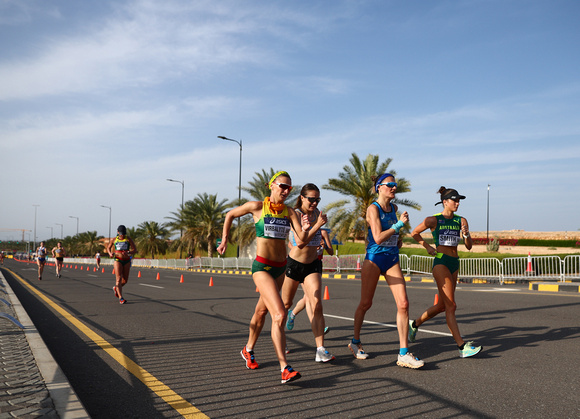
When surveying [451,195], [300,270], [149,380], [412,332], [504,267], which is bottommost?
[149,380]

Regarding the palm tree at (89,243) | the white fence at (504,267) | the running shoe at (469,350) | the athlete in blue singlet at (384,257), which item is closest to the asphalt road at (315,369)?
the running shoe at (469,350)

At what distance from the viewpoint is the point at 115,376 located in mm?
5086

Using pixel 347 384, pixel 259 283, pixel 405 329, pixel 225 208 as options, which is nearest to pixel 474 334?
pixel 405 329

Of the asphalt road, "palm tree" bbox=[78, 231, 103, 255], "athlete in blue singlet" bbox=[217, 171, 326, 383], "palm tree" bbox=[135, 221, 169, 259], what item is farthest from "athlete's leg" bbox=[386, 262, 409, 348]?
"palm tree" bbox=[78, 231, 103, 255]

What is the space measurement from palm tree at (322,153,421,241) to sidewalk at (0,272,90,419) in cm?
2598

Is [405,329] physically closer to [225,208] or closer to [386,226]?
[386,226]

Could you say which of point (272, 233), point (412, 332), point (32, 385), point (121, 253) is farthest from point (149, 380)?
point (121, 253)

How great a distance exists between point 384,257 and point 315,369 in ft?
4.66

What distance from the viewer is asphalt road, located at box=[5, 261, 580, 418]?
407cm

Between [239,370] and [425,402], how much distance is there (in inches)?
78.2

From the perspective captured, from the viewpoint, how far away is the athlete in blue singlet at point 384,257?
5512 mm

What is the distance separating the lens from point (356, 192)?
31.8 meters

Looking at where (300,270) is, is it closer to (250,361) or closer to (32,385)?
(250,361)

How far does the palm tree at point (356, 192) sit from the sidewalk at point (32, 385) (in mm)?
25984
